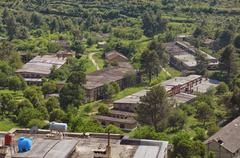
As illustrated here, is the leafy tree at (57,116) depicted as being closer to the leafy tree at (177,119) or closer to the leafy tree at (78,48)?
the leafy tree at (177,119)

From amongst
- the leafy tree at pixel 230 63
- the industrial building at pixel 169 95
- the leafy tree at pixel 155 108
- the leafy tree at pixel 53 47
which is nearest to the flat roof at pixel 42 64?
the leafy tree at pixel 53 47

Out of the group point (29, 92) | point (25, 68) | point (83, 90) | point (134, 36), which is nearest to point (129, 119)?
point (83, 90)

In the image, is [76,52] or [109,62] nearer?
[109,62]

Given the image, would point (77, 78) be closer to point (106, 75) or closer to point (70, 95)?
point (70, 95)

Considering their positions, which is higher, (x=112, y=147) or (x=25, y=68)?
(x=112, y=147)

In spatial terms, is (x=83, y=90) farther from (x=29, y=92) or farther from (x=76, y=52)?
(x=76, y=52)

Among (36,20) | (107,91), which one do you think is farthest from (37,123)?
(36,20)
